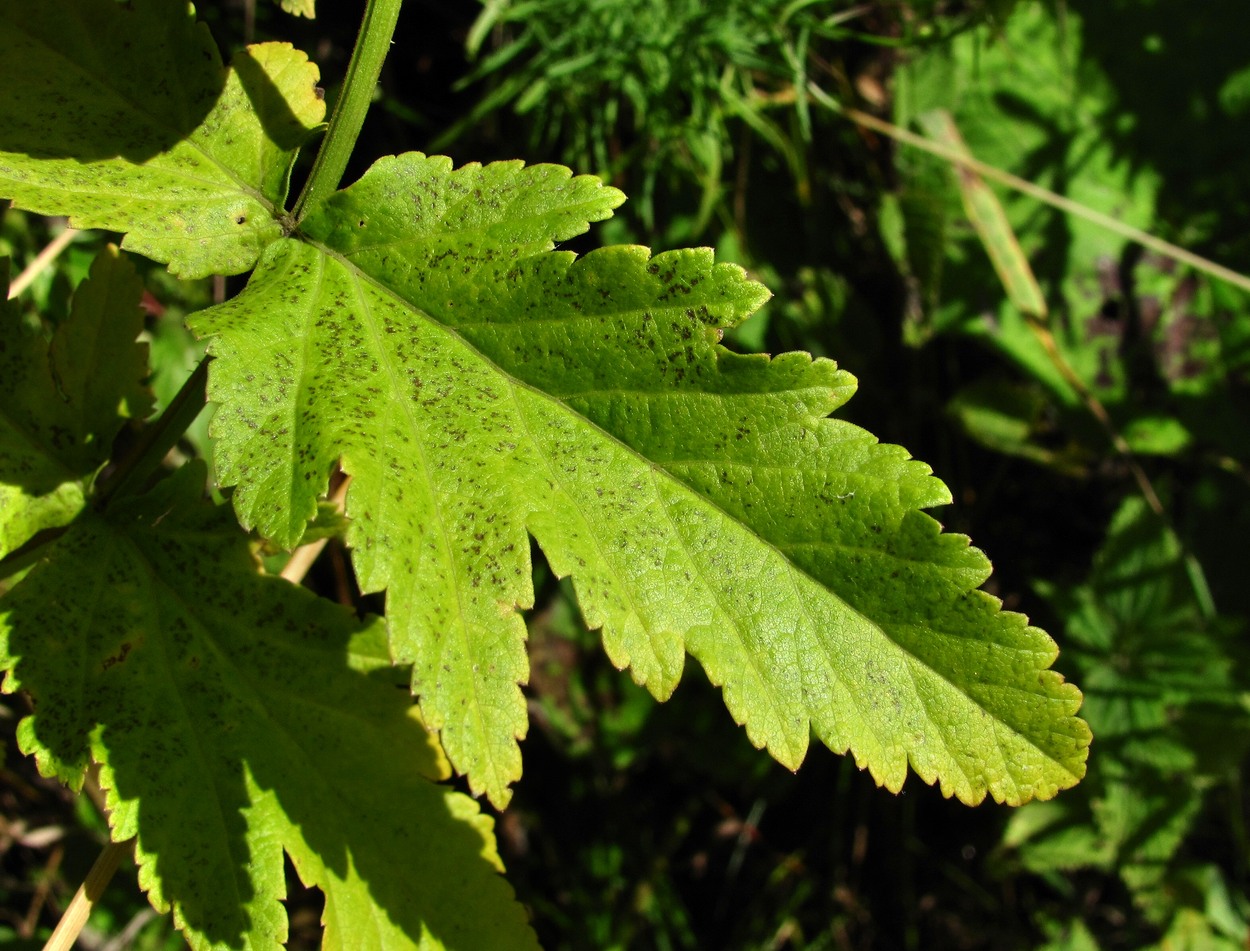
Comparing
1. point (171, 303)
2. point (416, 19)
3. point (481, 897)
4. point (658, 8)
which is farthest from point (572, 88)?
point (481, 897)

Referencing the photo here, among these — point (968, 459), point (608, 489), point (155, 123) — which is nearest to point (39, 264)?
point (155, 123)

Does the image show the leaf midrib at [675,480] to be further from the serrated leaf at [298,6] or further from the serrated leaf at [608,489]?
the serrated leaf at [298,6]

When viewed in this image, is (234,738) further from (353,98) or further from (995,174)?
(995,174)

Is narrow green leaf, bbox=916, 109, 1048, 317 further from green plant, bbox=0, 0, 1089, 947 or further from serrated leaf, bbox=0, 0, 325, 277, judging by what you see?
serrated leaf, bbox=0, 0, 325, 277

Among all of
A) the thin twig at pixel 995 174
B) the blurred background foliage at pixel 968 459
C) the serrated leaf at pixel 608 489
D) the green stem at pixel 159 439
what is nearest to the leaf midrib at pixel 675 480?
the serrated leaf at pixel 608 489

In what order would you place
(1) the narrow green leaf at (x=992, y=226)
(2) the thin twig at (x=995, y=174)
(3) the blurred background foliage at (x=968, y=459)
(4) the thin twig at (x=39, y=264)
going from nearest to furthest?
(4) the thin twig at (x=39, y=264) → (2) the thin twig at (x=995, y=174) → (3) the blurred background foliage at (x=968, y=459) → (1) the narrow green leaf at (x=992, y=226)

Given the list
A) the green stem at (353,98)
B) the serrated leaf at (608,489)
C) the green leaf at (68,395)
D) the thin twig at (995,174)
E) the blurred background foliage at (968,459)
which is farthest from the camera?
the blurred background foliage at (968,459)
